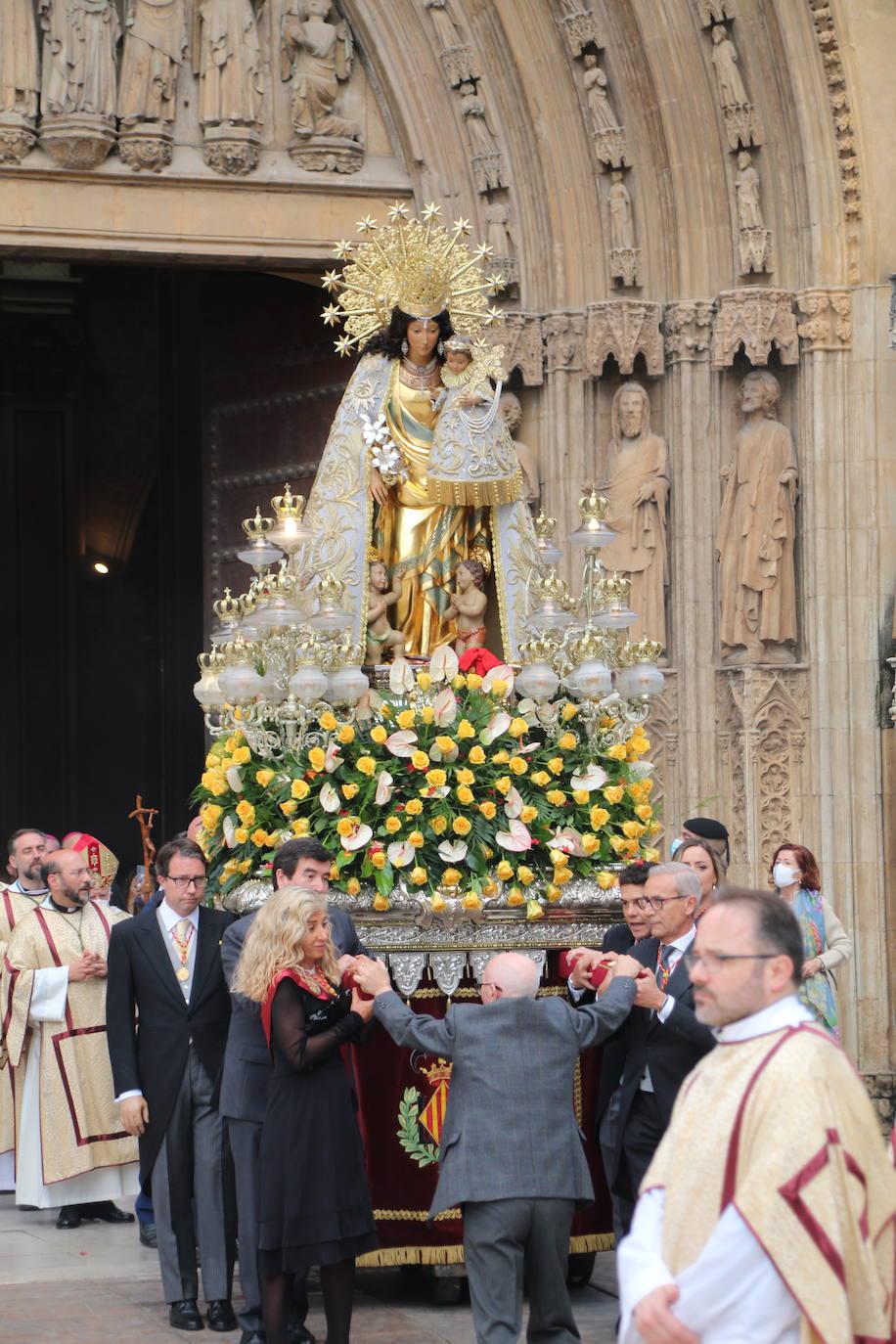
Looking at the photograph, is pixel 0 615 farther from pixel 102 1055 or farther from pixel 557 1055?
pixel 557 1055

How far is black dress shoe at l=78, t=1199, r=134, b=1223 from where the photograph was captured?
930 centimetres

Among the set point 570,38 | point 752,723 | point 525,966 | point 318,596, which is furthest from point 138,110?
point 525,966

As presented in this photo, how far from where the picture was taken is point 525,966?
566 centimetres

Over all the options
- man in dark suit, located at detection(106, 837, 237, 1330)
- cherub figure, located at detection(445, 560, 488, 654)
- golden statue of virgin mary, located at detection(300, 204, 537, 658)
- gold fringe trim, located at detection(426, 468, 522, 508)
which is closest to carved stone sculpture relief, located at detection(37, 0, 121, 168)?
golden statue of virgin mary, located at detection(300, 204, 537, 658)

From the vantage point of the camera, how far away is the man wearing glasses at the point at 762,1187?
142 inches

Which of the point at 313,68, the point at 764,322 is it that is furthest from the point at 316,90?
the point at 764,322

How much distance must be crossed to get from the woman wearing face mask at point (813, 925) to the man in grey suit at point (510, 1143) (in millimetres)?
3765

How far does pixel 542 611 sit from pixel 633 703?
1.78 feet

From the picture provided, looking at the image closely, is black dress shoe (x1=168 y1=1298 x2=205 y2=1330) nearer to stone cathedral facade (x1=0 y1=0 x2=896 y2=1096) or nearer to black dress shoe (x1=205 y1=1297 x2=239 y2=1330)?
black dress shoe (x1=205 y1=1297 x2=239 y2=1330)

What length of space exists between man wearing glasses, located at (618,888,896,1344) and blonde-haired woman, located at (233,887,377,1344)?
2.30 metres

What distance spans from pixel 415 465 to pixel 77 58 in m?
5.60

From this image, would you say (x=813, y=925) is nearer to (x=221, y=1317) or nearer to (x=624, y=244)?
(x=221, y=1317)

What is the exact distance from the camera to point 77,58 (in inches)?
509

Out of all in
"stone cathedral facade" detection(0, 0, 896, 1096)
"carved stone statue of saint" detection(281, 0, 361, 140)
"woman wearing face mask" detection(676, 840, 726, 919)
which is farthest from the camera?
"carved stone statue of saint" detection(281, 0, 361, 140)
